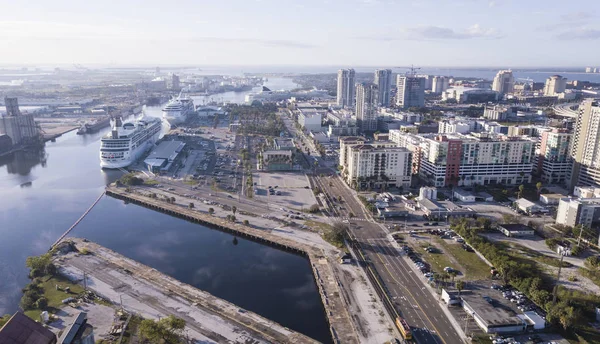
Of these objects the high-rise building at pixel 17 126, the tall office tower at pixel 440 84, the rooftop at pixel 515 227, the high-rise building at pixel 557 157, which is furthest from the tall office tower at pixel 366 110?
the tall office tower at pixel 440 84

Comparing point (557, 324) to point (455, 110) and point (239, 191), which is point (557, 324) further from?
point (455, 110)

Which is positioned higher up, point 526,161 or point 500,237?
point 526,161

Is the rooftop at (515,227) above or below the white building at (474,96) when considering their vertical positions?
below

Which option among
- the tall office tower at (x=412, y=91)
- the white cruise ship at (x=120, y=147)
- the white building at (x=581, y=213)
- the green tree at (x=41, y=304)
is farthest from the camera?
the tall office tower at (x=412, y=91)

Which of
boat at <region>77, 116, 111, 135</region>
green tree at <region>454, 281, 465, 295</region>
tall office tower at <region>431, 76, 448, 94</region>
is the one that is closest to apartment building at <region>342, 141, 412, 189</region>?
green tree at <region>454, 281, 465, 295</region>

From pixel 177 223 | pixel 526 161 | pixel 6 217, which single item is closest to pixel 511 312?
pixel 177 223

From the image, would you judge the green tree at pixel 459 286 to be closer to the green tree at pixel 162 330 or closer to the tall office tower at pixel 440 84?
the green tree at pixel 162 330

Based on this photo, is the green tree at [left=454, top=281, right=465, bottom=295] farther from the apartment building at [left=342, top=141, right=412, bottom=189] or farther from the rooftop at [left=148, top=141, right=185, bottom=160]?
the rooftop at [left=148, top=141, right=185, bottom=160]
